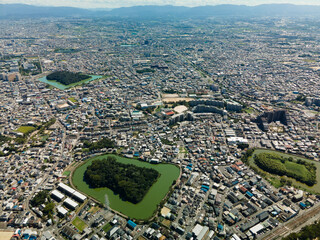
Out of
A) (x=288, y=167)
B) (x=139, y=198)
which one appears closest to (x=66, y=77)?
(x=139, y=198)

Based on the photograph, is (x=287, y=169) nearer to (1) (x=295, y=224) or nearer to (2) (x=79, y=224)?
(1) (x=295, y=224)

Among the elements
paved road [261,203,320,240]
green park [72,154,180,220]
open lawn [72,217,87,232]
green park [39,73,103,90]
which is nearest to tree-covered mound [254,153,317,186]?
paved road [261,203,320,240]

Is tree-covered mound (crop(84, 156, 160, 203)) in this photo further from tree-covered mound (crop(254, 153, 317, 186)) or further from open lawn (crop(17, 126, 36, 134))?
open lawn (crop(17, 126, 36, 134))

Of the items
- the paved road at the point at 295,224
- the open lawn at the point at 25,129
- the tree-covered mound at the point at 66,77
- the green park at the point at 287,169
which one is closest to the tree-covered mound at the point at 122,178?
the paved road at the point at 295,224

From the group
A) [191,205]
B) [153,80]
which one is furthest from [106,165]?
[153,80]

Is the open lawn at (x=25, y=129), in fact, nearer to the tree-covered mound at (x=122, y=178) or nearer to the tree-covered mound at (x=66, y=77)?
the tree-covered mound at (x=122, y=178)

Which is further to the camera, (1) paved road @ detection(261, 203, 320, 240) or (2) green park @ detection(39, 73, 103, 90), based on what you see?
(2) green park @ detection(39, 73, 103, 90)
